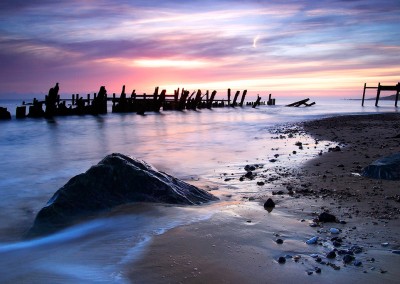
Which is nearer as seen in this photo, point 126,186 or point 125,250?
point 125,250

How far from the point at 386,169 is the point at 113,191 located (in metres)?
4.43

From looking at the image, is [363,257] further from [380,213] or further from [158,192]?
[158,192]

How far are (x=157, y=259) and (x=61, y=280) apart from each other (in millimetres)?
823

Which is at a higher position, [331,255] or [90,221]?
[331,255]

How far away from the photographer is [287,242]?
366 cm

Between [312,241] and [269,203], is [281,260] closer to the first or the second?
[312,241]

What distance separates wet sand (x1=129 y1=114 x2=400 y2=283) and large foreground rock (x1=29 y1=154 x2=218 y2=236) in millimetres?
716

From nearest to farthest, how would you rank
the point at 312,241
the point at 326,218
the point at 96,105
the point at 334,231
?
1. the point at 312,241
2. the point at 334,231
3. the point at 326,218
4. the point at 96,105

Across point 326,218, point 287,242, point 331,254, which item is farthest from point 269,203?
point 331,254

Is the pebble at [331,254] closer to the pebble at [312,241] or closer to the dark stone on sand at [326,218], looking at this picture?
the pebble at [312,241]

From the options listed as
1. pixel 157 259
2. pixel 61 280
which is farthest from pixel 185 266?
pixel 61 280

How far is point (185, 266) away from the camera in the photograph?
10.5 feet

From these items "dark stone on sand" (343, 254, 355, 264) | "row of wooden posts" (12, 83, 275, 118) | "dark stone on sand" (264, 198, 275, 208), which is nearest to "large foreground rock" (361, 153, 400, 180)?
"dark stone on sand" (264, 198, 275, 208)

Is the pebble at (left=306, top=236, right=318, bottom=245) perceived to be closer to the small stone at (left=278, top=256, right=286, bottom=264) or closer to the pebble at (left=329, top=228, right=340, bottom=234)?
the pebble at (left=329, top=228, right=340, bottom=234)
